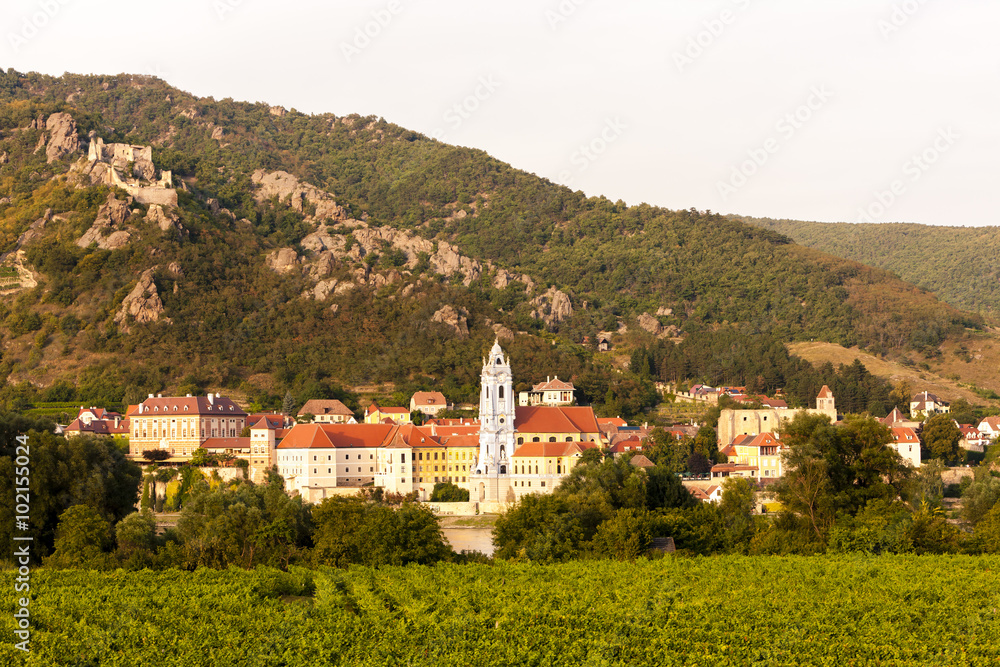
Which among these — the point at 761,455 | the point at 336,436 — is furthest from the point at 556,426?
the point at 336,436

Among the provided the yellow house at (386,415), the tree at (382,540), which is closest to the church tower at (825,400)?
the yellow house at (386,415)

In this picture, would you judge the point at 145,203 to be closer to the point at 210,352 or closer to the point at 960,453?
the point at 210,352

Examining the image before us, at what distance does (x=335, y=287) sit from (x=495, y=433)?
54069 millimetres

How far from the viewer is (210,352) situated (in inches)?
4496

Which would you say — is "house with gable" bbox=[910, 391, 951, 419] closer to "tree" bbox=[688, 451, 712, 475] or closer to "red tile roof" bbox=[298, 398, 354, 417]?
"tree" bbox=[688, 451, 712, 475]

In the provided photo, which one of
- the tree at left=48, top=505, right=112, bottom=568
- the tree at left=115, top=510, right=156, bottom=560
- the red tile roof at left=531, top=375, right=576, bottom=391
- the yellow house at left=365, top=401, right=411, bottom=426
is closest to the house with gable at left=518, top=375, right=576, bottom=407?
the red tile roof at left=531, top=375, right=576, bottom=391

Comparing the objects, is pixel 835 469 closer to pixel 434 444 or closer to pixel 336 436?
pixel 434 444

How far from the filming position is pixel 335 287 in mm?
132875

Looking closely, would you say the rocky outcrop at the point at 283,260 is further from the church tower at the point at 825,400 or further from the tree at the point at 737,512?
the tree at the point at 737,512

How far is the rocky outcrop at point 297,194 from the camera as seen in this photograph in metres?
162

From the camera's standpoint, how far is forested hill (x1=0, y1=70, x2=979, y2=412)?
11344 cm

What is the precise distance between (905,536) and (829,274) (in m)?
126

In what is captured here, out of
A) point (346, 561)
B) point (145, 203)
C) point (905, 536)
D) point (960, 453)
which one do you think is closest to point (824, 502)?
point (905, 536)

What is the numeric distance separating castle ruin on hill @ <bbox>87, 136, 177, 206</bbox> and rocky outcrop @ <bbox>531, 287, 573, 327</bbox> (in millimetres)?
46439
